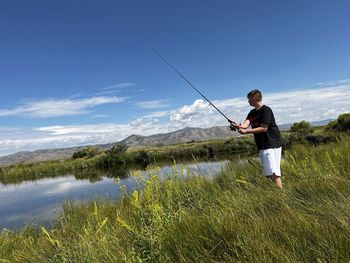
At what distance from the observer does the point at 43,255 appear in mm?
4473

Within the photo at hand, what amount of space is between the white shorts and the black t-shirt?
8cm

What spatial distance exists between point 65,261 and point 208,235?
1544mm

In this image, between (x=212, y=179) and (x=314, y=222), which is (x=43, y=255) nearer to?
(x=314, y=222)

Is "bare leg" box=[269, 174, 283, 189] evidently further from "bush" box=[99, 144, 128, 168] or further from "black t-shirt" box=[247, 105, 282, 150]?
"bush" box=[99, 144, 128, 168]

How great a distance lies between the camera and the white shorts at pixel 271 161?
5.55m

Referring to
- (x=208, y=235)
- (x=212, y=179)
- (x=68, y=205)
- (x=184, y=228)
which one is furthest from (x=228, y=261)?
(x=68, y=205)

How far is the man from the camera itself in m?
5.61

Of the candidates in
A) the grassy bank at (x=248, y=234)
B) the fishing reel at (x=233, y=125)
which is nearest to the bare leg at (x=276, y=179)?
the grassy bank at (x=248, y=234)

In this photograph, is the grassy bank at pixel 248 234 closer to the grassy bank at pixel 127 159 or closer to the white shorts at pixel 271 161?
the white shorts at pixel 271 161

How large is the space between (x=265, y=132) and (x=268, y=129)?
0.08 m

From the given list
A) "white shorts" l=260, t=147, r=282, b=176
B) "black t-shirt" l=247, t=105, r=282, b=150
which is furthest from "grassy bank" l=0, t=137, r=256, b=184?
"white shorts" l=260, t=147, r=282, b=176

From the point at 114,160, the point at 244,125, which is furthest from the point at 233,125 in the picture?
the point at 114,160

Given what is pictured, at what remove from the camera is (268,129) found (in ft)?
19.2

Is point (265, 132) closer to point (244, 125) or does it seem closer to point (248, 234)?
point (244, 125)
